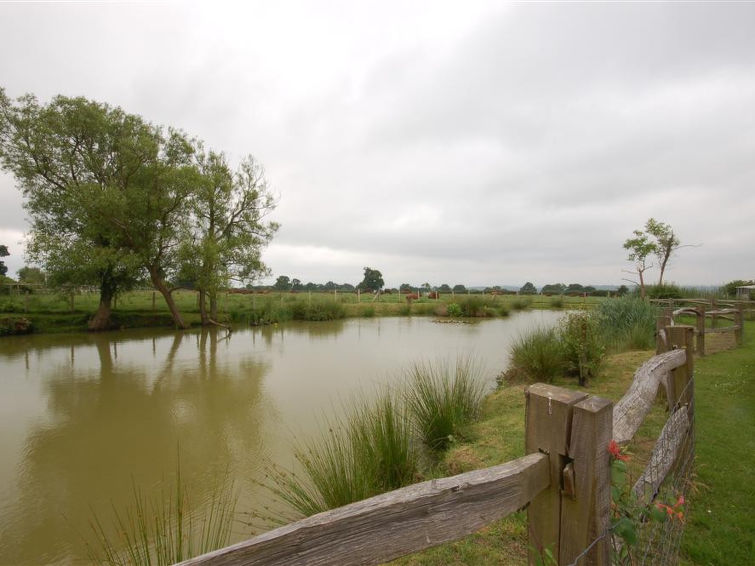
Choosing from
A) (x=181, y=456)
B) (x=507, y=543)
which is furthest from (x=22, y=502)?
(x=507, y=543)

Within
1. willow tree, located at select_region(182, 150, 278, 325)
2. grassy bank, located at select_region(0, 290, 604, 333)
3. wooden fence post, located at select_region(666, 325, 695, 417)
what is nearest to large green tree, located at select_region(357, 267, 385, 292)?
grassy bank, located at select_region(0, 290, 604, 333)

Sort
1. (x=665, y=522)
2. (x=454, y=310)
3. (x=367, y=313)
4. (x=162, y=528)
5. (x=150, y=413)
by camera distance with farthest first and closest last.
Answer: (x=367, y=313)
(x=454, y=310)
(x=150, y=413)
(x=162, y=528)
(x=665, y=522)

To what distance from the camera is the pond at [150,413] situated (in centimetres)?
347

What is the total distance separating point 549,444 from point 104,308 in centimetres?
1821

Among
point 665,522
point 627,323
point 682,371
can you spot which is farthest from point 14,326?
point 627,323

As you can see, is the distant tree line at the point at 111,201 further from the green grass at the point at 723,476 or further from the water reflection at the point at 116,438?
the green grass at the point at 723,476

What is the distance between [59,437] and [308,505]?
4443 millimetres

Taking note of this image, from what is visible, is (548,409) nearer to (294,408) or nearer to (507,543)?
(507,543)

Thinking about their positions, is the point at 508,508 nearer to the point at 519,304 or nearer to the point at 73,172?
the point at 73,172

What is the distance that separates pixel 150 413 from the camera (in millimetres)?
5855

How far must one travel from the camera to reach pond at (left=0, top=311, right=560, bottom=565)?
347 centimetres

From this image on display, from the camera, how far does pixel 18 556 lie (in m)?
2.82

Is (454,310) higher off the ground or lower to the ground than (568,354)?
higher

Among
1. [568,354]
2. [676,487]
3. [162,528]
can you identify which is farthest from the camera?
[568,354]
